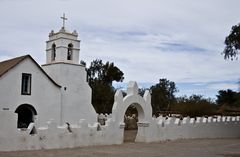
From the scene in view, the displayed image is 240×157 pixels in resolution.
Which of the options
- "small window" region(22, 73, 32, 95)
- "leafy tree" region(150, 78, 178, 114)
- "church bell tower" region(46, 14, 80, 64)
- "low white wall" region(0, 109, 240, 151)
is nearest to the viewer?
"low white wall" region(0, 109, 240, 151)

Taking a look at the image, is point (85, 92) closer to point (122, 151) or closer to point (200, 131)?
point (200, 131)

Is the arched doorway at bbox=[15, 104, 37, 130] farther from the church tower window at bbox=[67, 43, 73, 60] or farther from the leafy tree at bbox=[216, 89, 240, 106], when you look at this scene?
the leafy tree at bbox=[216, 89, 240, 106]

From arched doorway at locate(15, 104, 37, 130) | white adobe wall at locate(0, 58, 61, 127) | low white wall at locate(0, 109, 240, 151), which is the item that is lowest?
low white wall at locate(0, 109, 240, 151)

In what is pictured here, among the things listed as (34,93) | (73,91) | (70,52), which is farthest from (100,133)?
(70,52)

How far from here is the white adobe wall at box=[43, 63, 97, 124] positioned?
30.1 m

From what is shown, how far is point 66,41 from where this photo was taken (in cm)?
3061

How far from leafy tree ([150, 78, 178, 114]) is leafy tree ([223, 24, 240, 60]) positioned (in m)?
32.3

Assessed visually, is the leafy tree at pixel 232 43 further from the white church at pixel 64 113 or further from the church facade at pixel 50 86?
the church facade at pixel 50 86

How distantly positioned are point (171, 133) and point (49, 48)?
13622 millimetres

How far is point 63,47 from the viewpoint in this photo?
3044 cm

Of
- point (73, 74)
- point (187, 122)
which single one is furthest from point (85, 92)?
point (187, 122)

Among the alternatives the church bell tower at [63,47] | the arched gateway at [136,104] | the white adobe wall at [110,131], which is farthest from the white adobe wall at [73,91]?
the arched gateway at [136,104]

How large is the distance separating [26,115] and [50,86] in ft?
9.09

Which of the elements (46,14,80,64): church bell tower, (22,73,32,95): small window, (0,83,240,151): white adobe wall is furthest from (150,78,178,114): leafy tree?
(22,73,32,95): small window
